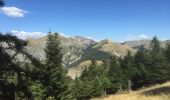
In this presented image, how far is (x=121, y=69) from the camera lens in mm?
101375

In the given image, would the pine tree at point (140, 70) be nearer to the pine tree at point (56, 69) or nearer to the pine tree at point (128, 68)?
the pine tree at point (128, 68)

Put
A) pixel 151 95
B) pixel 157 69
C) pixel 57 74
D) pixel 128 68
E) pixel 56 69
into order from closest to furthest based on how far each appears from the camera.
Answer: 1. pixel 151 95
2. pixel 57 74
3. pixel 56 69
4. pixel 157 69
5. pixel 128 68

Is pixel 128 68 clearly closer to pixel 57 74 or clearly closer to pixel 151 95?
pixel 57 74

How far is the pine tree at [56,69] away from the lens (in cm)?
3850

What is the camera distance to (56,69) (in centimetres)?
3884

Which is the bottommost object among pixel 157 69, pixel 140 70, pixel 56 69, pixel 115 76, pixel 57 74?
pixel 115 76

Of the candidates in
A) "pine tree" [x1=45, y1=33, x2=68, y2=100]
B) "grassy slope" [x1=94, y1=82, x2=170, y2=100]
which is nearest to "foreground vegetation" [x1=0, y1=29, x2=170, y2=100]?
"pine tree" [x1=45, y1=33, x2=68, y2=100]

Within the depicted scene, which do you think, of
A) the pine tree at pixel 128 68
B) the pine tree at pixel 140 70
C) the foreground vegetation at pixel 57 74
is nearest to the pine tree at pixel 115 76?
the foreground vegetation at pixel 57 74

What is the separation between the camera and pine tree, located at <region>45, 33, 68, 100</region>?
3850cm

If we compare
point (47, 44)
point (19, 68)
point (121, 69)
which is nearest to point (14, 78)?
point (19, 68)

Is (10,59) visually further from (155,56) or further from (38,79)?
(155,56)

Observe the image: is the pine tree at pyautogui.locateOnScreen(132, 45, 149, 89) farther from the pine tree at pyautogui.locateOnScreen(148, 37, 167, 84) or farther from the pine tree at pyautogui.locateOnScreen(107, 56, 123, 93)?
the pine tree at pyautogui.locateOnScreen(107, 56, 123, 93)

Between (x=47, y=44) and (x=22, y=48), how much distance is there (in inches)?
1322

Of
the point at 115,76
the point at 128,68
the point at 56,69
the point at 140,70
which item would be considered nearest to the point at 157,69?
the point at 140,70
